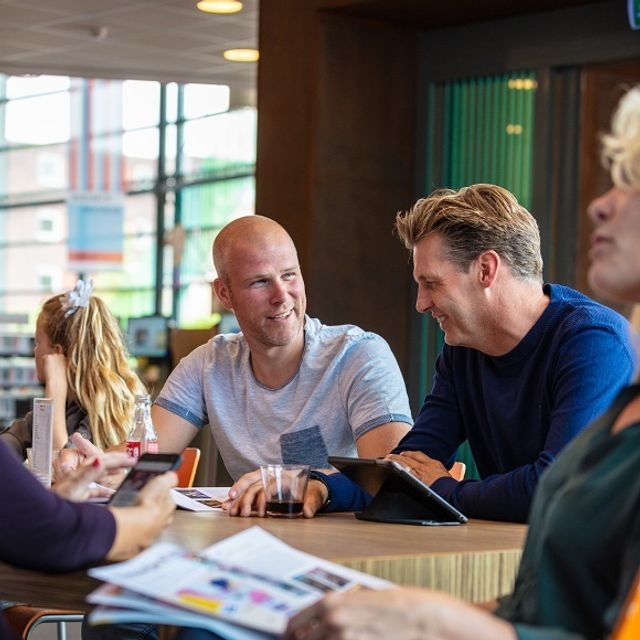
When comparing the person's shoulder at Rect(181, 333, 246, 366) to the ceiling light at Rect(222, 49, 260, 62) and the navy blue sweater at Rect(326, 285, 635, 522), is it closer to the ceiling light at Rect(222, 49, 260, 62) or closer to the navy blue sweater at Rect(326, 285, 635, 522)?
the navy blue sweater at Rect(326, 285, 635, 522)

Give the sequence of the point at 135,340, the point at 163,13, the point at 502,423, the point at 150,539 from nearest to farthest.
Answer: the point at 150,539 → the point at 502,423 → the point at 163,13 → the point at 135,340

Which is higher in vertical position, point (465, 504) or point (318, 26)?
point (318, 26)

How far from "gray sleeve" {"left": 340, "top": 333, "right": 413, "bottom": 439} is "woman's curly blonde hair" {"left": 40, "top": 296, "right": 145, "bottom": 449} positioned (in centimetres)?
92

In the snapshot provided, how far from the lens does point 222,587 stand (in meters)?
1.60

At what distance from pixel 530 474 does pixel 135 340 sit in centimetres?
952

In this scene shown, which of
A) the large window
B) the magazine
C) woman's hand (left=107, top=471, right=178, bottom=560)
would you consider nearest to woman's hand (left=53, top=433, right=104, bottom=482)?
the magazine

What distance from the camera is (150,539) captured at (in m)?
2.03

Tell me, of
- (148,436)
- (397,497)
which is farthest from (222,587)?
(148,436)

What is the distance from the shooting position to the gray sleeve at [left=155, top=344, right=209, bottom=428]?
359 centimetres

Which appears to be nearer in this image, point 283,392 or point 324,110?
point 283,392

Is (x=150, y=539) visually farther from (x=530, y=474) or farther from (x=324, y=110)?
(x=324, y=110)

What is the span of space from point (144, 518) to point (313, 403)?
133cm

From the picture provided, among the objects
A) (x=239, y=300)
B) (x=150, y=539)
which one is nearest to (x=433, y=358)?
(x=239, y=300)

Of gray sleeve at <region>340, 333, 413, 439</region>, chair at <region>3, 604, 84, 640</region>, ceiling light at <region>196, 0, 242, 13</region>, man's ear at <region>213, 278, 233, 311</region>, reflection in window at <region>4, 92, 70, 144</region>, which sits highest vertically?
reflection in window at <region>4, 92, 70, 144</region>
